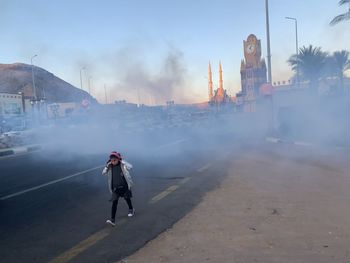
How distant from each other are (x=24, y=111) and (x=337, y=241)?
139ft

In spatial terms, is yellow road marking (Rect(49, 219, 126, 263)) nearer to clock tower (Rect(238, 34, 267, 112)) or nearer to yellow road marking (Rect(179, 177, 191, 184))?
yellow road marking (Rect(179, 177, 191, 184))

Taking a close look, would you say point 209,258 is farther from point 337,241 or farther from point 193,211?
point 193,211

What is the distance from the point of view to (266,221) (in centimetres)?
546

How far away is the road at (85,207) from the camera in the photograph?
15.4 ft

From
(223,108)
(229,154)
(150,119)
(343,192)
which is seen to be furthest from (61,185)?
(223,108)

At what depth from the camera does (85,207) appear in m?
6.66

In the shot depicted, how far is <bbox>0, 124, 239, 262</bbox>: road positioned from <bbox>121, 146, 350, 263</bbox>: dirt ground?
352 millimetres

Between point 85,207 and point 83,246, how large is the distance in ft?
6.42

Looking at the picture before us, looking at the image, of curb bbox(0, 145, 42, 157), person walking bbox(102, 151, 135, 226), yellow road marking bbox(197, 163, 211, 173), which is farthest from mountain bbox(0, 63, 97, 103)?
person walking bbox(102, 151, 135, 226)

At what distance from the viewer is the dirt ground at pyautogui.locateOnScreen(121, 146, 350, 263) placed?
424 centimetres

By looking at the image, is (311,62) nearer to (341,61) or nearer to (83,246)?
(341,61)

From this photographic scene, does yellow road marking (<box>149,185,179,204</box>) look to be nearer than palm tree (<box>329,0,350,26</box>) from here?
Yes

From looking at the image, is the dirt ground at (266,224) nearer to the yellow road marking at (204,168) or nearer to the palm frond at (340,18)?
the yellow road marking at (204,168)

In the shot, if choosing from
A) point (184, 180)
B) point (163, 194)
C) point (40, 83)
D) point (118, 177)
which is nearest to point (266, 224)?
point (118, 177)
